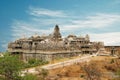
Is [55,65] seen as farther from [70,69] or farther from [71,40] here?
[71,40]

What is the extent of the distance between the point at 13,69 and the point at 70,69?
46381 millimetres

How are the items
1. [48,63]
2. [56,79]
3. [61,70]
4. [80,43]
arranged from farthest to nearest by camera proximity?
[80,43] → [48,63] → [61,70] → [56,79]

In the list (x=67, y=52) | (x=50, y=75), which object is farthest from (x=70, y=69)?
(x=67, y=52)

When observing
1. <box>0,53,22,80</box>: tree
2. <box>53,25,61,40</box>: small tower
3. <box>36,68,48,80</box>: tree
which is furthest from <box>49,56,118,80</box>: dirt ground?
<box>0,53,22,80</box>: tree

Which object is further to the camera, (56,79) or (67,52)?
(67,52)

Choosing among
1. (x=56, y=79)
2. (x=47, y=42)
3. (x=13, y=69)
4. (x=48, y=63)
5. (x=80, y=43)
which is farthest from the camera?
(x=80, y=43)

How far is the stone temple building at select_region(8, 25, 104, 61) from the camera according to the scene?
114 metres

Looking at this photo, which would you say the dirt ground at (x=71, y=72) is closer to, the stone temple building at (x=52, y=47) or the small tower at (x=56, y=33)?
the stone temple building at (x=52, y=47)

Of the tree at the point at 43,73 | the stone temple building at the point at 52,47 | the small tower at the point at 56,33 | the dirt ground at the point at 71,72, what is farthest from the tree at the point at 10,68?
the small tower at the point at 56,33

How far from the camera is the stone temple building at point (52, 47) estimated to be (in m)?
114

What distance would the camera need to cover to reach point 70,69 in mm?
100688

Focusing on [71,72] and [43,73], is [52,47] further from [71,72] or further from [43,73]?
[43,73]

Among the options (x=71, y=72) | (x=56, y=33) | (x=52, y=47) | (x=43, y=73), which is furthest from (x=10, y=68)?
(x=56, y=33)

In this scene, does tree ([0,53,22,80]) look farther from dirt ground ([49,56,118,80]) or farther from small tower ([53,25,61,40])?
small tower ([53,25,61,40])
